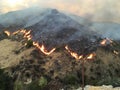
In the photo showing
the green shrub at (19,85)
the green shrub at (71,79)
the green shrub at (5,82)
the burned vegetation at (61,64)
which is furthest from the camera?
the green shrub at (71,79)

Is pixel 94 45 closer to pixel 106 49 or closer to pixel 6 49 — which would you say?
pixel 106 49

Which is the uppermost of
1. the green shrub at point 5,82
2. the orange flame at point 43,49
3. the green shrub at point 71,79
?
the green shrub at point 5,82

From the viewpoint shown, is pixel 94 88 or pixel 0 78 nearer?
pixel 94 88

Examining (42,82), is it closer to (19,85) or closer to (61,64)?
(19,85)

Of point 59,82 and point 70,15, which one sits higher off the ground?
point 59,82

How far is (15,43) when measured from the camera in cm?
13288

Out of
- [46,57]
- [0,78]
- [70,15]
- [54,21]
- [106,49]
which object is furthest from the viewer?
[70,15]

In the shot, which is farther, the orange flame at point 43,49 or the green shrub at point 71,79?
the orange flame at point 43,49

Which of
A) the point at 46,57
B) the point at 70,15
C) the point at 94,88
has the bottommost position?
the point at 70,15

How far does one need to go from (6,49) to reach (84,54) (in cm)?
3024

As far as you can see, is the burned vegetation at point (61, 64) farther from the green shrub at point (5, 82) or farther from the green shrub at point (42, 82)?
the green shrub at point (5, 82)

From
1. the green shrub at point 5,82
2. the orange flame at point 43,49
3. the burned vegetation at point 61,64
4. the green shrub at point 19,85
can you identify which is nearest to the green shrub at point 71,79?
the burned vegetation at point 61,64

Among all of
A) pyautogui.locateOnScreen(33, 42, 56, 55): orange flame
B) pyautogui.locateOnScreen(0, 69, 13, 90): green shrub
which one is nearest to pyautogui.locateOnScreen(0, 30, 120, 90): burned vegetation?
pyautogui.locateOnScreen(33, 42, 56, 55): orange flame

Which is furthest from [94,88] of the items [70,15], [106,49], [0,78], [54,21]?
[70,15]
